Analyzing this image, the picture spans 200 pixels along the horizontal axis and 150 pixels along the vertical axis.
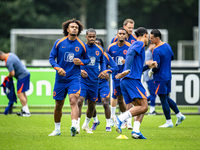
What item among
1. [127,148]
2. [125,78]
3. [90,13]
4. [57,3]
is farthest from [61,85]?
[57,3]

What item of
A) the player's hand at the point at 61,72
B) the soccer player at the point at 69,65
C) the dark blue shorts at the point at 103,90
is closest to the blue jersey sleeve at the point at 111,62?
the dark blue shorts at the point at 103,90

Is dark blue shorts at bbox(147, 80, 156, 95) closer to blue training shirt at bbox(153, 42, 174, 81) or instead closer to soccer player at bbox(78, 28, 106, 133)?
blue training shirt at bbox(153, 42, 174, 81)

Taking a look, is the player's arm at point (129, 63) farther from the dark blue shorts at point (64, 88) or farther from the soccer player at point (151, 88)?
the soccer player at point (151, 88)

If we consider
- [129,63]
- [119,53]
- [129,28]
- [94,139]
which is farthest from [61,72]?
[129,28]

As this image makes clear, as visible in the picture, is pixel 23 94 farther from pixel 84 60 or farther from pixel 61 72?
pixel 61 72

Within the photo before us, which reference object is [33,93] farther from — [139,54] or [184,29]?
[184,29]

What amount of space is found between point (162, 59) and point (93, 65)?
178 cm

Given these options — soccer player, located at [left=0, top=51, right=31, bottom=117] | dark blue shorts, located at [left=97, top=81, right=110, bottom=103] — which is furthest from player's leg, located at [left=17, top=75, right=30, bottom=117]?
dark blue shorts, located at [left=97, top=81, right=110, bottom=103]

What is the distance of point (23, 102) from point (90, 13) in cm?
1378

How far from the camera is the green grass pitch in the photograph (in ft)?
21.1

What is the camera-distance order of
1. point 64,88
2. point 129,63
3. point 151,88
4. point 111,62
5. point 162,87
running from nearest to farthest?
1. point 129,63
2. point 64,88
3. point 111,62
4. point 162,87
5. point 151,88

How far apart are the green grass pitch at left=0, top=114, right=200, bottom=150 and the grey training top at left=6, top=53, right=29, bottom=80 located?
7.51 ft

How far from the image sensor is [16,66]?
12.0 meters

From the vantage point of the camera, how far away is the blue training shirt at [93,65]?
8.57 metres
